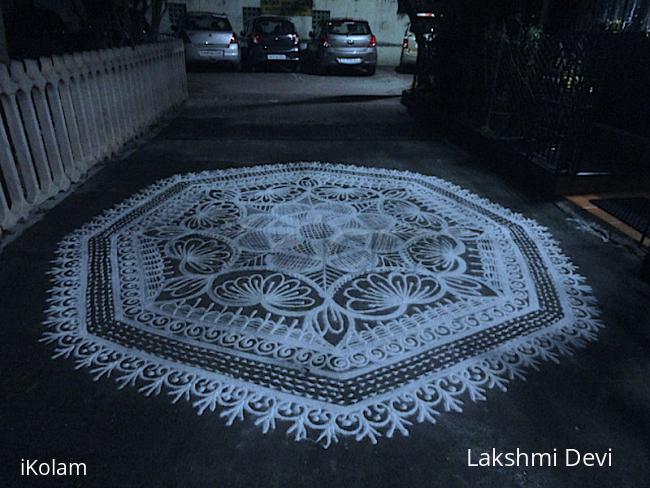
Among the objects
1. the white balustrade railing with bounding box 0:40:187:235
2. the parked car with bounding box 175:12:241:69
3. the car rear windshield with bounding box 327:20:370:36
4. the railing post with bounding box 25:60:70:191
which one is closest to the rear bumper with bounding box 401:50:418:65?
the car rear windshield with bounding box 327:20:370:36

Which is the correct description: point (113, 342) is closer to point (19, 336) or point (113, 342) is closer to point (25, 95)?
point (19, 336)

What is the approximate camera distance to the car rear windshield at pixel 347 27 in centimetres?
1145

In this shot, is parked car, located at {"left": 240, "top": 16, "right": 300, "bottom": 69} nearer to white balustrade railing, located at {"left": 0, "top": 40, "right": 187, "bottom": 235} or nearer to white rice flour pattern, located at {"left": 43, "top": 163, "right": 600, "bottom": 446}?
white balustrade railing, located at {"left": 0, "top": 40, "right": 187, "bottom": 235}

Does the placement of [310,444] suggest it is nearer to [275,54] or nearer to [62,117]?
[62,117]

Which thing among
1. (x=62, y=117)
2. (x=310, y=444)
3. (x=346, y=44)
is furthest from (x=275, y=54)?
(x=310, y=444)

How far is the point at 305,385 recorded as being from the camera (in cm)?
172

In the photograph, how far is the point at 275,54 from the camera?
11.9m

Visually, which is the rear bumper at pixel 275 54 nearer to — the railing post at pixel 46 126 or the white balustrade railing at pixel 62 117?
the white balustrade railing at pixel 62 117

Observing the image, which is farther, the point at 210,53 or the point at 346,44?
the point at 210,53

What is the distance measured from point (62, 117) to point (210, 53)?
929 centimetres

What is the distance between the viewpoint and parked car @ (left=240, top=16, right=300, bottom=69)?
1183cm

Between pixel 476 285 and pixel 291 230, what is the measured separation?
1.32 metres

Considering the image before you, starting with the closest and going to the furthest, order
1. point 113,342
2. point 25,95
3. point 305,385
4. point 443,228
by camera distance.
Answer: point 305,385, point 113,342, point 25,95, point 443,228

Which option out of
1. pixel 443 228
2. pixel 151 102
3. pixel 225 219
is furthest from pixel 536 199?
pixel 151 102
